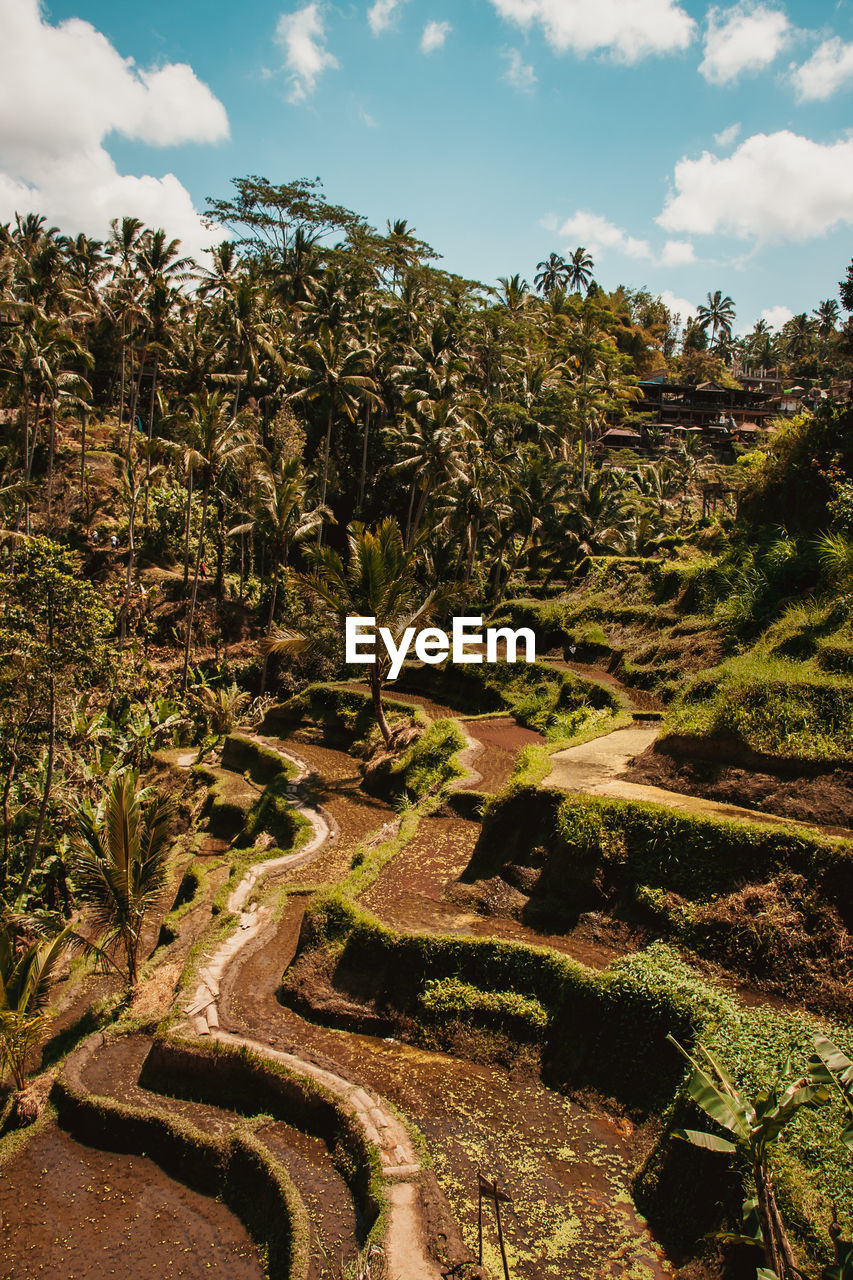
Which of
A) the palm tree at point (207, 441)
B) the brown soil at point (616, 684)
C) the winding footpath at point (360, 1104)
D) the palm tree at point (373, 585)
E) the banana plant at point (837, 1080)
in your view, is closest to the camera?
the banana plant at point (837, 1080)

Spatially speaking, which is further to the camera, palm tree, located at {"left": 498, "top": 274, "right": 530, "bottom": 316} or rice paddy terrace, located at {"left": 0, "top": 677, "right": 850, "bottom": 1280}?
palm tree, located at {"left": 498, "top": 274, "right": 530, "bottom": 316}

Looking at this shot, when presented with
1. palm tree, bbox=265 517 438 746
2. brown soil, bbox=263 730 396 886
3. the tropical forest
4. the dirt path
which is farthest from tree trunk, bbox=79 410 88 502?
the dirt path

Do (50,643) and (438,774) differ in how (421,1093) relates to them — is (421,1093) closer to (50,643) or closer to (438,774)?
(438,774)

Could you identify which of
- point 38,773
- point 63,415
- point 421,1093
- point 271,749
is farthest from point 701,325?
point 421,1093

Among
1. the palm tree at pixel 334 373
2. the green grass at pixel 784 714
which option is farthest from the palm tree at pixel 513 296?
the green grass at pixel 784 714

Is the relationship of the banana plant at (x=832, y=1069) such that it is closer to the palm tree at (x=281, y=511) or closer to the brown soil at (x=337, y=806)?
the brown soil at (x=337, y=806)

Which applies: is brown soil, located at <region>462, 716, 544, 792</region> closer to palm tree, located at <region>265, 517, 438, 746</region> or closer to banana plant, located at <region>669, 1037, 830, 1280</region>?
palm tree, located at <region>265, 517, 438, 746</region>
